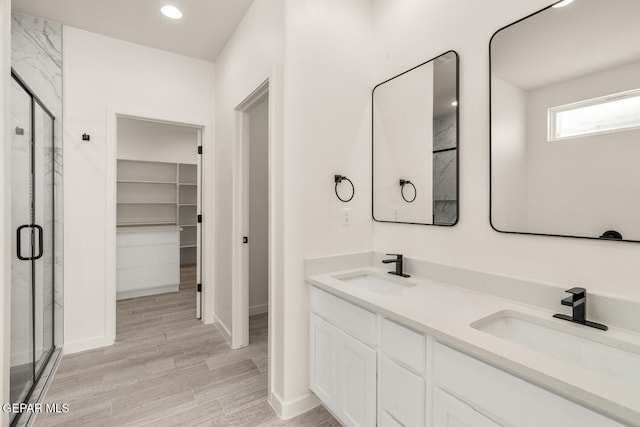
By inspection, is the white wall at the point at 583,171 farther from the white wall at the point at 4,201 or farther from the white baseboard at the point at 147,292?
the white baseboard at the point at 147,292

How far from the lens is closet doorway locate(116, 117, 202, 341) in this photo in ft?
11.7

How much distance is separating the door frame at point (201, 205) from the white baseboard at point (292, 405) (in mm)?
1680

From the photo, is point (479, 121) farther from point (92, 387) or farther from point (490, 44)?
point (92, 387)

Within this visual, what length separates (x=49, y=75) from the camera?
2.58 m

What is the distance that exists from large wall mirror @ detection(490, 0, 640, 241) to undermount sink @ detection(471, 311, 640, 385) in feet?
1.22

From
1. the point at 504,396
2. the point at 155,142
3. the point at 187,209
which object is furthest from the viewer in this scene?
the point at 187,209

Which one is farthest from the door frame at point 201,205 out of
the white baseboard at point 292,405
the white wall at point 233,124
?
the white baseboard at point 292,405

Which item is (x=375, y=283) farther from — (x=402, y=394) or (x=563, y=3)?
(x=563, y=3)

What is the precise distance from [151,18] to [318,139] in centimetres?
193

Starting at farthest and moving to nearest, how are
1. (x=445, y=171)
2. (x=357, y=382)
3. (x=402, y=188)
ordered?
1. (x=402, y=188)
2. (x=445, y=171)
3. (x=357, y=382)

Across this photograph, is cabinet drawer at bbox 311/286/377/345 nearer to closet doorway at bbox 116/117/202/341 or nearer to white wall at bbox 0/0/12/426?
white wall at bbox 0/0/12/426

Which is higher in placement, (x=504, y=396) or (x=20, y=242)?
(x=20, y=242)

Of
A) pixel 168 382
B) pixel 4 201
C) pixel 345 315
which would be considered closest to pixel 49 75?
pixel 4 201

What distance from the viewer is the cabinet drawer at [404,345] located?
1.20 meters
